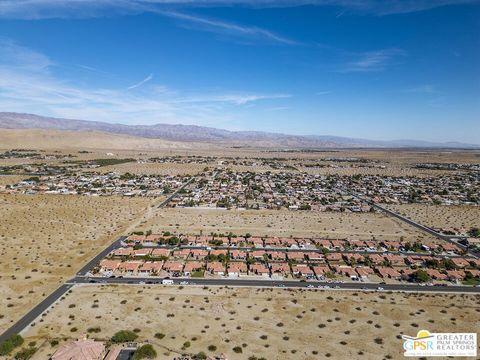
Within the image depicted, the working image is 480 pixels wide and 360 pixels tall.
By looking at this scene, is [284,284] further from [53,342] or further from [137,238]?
[137,238]

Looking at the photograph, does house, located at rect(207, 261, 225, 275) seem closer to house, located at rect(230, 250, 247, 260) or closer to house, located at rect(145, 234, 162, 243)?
house, located at rect(230, 250, 247, 260)

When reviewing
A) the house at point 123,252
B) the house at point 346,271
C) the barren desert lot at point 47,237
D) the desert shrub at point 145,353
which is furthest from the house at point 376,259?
the barren desert lot at point 47,237

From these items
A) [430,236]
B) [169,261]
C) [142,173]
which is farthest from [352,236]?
[142,173]

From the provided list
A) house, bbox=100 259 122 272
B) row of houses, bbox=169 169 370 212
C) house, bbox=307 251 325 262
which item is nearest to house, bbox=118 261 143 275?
house, bbox=100 259 122 272

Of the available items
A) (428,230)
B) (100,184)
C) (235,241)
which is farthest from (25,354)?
(100,184)

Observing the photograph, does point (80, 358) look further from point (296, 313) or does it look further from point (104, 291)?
point (296, 313)

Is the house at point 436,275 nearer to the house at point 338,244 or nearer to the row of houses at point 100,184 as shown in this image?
the house at point 338,244
